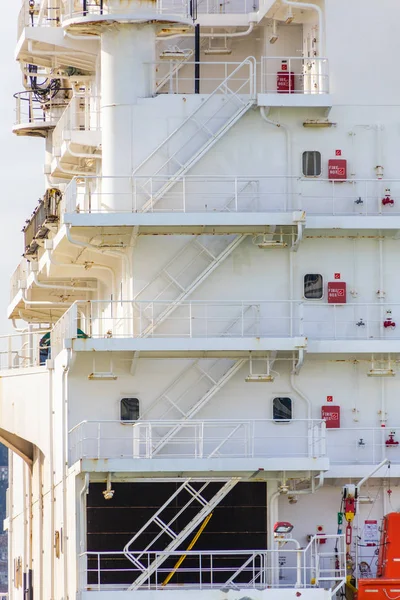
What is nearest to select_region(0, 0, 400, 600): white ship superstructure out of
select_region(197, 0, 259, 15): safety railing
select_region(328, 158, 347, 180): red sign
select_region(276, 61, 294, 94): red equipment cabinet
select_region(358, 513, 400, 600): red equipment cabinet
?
select_region(328, 158, 347, 180): red sign

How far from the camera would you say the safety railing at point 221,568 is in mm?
40062

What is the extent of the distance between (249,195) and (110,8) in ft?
16.9

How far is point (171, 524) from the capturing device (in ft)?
133

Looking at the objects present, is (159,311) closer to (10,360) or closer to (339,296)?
(339,296)

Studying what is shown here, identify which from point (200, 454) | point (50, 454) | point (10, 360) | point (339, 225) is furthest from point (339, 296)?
point (10, 360)

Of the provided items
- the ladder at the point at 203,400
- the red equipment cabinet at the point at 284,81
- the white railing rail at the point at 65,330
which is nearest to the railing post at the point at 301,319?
the ladder at the point at 203,400

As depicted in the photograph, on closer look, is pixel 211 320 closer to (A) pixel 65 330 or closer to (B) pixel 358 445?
(A) pixel 65 330

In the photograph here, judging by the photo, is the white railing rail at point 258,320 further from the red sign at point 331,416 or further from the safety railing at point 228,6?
the safety railing at point 228,6

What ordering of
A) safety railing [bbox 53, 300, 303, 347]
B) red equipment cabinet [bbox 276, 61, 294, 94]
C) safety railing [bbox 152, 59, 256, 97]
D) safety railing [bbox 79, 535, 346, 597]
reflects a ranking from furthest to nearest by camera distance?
red equipment cabinet [bbox 276, 61, 294, 94]
safety railing [bbox 152, 59, 256, 97]
safety railing [bbox 53, 300, 303, 347]
safety railing [bbox 79, 535, 346, 597]

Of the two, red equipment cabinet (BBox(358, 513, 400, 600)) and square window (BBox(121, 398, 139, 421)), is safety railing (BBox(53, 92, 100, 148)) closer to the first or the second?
square window (BBox(121, 398, 139, 421))

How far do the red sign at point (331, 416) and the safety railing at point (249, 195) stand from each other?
4267mm

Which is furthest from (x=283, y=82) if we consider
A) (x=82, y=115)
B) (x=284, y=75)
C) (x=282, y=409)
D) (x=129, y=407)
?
(x=129, y=407)

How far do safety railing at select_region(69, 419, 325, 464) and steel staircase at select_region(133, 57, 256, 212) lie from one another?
485 centimetres

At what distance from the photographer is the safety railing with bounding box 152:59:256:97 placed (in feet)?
146
